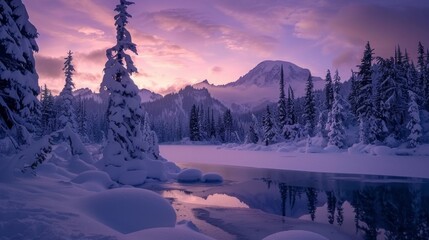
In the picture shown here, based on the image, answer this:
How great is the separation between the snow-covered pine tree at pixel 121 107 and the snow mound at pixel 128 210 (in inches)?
587

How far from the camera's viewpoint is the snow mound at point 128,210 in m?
8.77

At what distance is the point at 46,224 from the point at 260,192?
1528 centimetres

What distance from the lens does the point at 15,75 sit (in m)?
11.4

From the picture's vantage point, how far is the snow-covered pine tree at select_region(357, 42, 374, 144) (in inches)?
1892

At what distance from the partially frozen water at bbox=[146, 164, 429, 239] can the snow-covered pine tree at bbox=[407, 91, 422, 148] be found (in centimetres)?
2222

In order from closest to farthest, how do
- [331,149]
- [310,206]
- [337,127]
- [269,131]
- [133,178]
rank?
[310,206] → [133,178] → [331,149] → [337,127] → [269,131]

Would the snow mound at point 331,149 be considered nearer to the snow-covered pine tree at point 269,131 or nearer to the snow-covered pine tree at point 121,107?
the snow-covered pine tree at point 269,131

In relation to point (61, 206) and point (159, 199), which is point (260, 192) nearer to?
point (159, 199)

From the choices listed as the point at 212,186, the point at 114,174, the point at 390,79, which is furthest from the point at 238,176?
the point at 390,79

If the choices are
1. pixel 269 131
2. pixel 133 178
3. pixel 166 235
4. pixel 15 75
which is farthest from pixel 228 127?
pixel 166 235

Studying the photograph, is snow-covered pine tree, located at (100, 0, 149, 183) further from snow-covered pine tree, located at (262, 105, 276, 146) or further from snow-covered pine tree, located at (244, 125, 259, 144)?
snow-covered pine tree, located at (244, 125, 259, 144)

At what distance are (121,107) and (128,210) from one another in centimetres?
1712

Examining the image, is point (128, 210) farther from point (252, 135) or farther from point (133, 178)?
point (252, 135)

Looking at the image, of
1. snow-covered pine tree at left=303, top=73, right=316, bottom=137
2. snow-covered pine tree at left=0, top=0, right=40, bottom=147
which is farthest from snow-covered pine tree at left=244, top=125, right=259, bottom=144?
snow-covered pine tree at left=0, top=0, right=40, bottom=147
